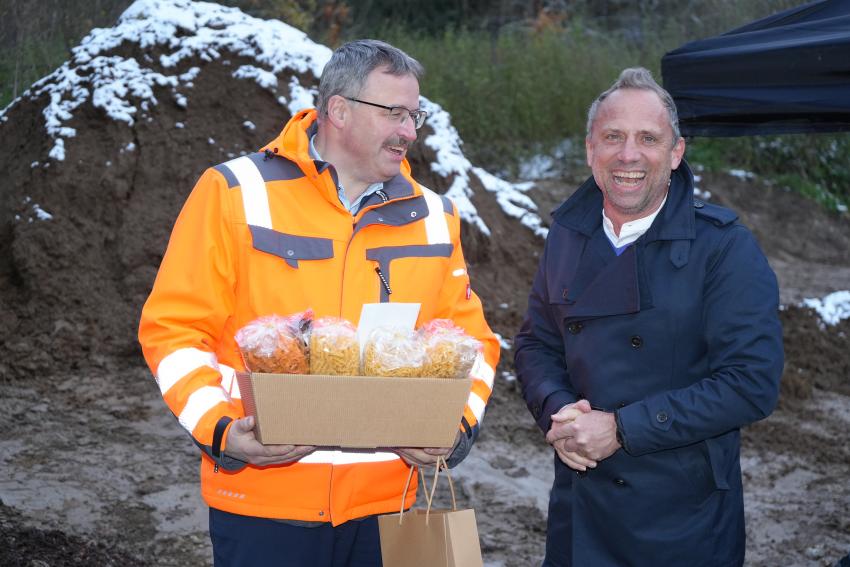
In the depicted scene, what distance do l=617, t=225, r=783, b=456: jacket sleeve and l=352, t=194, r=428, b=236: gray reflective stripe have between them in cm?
90

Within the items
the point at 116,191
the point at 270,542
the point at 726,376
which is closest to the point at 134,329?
the point at 116,191

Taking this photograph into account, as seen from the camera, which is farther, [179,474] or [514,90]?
[514,90]

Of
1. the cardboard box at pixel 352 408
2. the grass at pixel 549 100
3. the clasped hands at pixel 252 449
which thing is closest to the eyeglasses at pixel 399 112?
the cardboard box at pixel 352 408

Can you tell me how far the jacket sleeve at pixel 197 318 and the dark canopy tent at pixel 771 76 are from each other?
2622 mm

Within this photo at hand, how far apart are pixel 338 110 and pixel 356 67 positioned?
0.49 ft

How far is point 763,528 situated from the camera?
6066 millimetres

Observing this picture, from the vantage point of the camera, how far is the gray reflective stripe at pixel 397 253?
9.98 feet

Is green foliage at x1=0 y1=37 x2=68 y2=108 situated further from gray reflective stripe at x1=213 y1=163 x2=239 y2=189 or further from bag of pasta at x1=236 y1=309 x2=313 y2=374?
bag of pasta at x1=236 y1=309 x2=313 y2=374

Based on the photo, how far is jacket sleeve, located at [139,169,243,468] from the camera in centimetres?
279

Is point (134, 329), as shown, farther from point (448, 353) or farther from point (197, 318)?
point (448, 353)

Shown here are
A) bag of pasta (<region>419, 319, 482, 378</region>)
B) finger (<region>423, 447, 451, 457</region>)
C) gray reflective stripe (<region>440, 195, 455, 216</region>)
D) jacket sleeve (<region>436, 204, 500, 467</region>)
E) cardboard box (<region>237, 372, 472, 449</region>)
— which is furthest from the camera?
gray reflective stripe (<region>440, 195, 455, 216</region>)

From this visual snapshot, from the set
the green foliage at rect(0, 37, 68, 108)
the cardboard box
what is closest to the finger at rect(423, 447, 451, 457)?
the cardboard box

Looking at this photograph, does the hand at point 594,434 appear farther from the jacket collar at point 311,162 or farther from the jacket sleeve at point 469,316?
the jacket collar at point 311,162

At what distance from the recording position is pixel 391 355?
254cm
